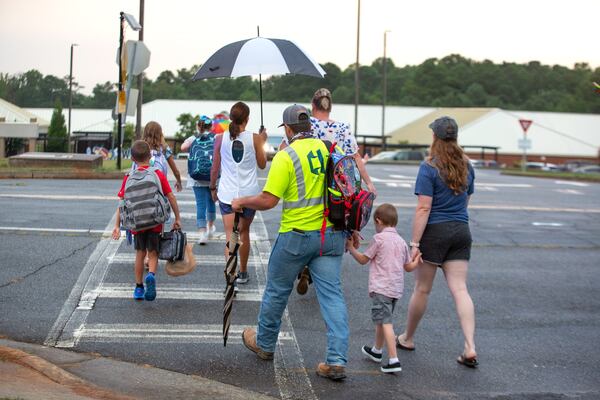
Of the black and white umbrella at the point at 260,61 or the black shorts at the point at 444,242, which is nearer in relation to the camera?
the black shorts at the point at 444,242

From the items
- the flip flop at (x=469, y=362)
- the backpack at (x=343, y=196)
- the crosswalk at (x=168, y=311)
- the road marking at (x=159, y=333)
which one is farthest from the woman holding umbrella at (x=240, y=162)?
the flip flop at (x=469, y=362)

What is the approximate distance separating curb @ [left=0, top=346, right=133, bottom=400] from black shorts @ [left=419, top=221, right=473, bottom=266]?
2557mm

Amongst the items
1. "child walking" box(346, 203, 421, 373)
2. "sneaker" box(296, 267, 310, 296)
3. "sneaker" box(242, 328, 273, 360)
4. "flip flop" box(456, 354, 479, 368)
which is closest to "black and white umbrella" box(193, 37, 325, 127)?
"sneaker" box(296, 267, 310, 296)

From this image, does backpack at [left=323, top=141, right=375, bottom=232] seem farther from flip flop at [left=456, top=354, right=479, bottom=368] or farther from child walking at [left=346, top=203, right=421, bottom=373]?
flip flop at [left=456, top=354, right=479, bottom=368]

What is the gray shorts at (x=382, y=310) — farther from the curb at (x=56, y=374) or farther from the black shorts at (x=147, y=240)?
the black shorts at (x=147, y=240)

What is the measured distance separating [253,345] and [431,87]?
110 meters

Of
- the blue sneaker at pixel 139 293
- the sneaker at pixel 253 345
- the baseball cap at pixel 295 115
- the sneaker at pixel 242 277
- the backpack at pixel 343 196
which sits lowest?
the sneaker at pixel 253 345

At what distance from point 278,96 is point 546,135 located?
147ft

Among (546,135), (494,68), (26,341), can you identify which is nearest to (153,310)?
(26,341)

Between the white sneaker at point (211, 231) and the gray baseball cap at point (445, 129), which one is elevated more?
the gray baseball cap at point (445, 129)

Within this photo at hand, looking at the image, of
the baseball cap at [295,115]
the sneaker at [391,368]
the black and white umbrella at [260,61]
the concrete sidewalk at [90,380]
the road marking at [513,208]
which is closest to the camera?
the concrete sidewalk at [90,380]

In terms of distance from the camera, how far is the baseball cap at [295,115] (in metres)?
6.06

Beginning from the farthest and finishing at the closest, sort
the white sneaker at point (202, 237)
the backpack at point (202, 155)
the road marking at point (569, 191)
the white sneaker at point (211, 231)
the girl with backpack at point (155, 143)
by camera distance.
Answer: the road marking at point (569, 191) < the white sneaker at point (211, 231) < the white sneaker at point (202, 237) < the backpack at point (202, 155) < the girl with backpack at point (155, 143)

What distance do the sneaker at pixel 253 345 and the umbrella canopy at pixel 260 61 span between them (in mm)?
2955
